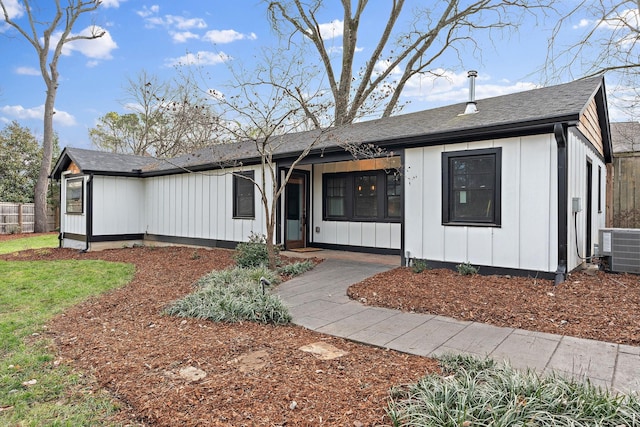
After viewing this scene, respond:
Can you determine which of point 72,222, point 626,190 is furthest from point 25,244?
point 626,190

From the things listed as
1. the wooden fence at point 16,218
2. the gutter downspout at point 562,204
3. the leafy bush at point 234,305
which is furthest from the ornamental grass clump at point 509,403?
the wooden fence at point 16,218

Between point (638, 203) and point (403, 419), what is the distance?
11368 mm

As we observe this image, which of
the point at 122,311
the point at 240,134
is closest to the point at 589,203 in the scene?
the point at 240,134

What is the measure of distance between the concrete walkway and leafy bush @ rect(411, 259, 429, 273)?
1753 mm

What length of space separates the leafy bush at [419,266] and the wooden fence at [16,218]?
753 inches

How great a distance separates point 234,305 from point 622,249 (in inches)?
250

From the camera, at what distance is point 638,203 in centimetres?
1011

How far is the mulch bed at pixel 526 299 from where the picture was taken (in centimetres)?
396

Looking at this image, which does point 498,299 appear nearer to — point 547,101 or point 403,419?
point 403,419

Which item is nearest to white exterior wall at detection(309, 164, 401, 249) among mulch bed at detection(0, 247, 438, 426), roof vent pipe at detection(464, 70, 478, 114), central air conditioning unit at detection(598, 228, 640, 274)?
roof vent pipe at detection(464, 70, 478, 114)

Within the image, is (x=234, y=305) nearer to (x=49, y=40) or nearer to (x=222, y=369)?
(x=222, y=369)

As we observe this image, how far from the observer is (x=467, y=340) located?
145 inches

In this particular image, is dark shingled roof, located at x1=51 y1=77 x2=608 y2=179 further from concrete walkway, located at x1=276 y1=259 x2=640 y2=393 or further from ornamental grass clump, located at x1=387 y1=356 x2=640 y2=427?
ornamental grass clump, located at x1=387 y1=356 x2=640 y2=427

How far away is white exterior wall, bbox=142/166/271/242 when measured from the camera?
10.0m
